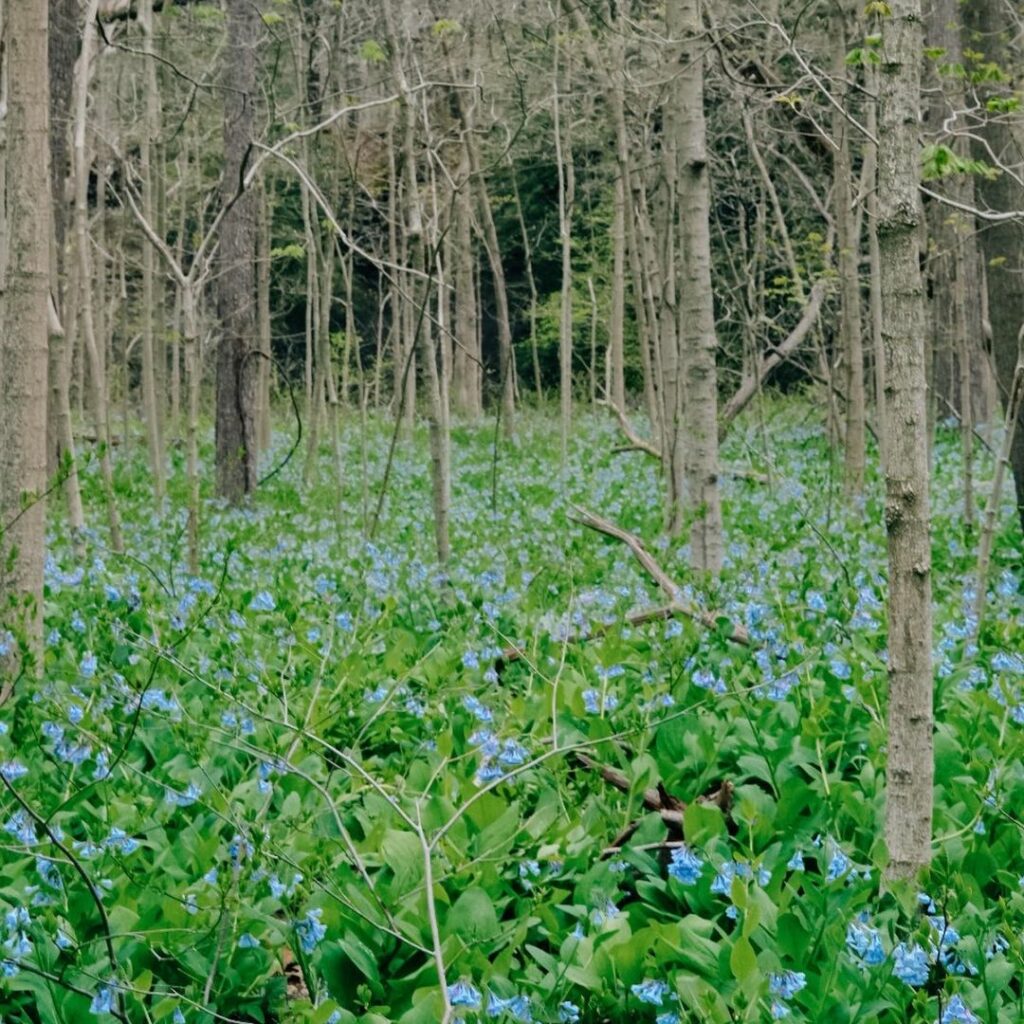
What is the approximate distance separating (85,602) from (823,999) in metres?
3.81

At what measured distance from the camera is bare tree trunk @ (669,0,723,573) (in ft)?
18.0

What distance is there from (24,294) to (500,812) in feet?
7.15

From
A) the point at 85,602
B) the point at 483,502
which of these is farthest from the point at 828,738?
the point at 483,502

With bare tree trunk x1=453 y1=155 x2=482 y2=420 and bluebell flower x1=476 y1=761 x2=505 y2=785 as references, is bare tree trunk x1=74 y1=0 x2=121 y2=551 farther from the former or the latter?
bare tree trunk x1=453 y1=155 x2=482 y2=420

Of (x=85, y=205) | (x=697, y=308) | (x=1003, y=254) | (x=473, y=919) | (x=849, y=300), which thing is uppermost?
(x=85, y=205)

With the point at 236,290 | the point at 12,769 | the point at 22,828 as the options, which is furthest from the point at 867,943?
the point at 236,290

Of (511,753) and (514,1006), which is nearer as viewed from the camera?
(514,1006)

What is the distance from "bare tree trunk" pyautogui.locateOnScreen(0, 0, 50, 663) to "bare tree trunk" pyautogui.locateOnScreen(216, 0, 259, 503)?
238 inches

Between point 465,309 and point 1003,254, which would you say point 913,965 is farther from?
point 465,309

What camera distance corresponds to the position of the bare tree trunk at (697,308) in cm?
548

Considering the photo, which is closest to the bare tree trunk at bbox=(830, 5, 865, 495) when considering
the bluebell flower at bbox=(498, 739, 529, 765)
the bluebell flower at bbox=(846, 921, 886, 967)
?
the bluebell flower at bbox=(498, 739, 529, 765)

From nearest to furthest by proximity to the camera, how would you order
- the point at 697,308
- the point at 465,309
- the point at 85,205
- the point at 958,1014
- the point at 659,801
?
the point at 958,1014, the point at 659,801, the point at 697,308, the point at 85,205, the point at 465,309

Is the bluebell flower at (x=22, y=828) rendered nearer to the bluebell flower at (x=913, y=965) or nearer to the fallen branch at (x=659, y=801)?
the fallen branch at (x=659, y=801)

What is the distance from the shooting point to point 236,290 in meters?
10.5
